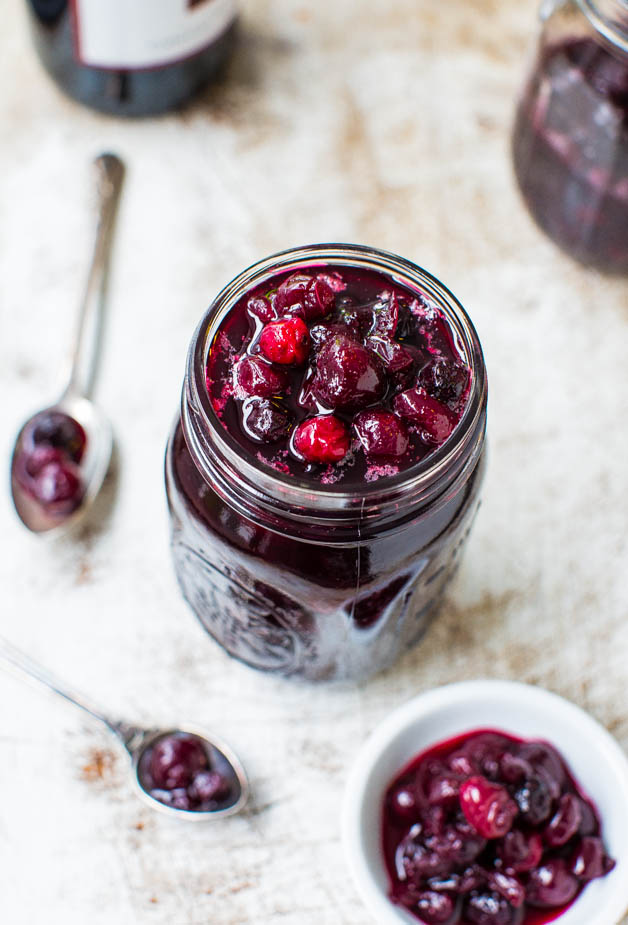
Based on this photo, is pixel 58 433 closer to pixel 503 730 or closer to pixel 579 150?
pixel 503 730

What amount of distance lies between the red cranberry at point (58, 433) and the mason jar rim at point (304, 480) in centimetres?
47

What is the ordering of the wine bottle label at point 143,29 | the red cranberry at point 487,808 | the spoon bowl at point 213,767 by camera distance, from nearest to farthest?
1. the red cranberry at point 487,808
2. the spoon bowl at point 213,767
3. the wine bottle label at point 143,29

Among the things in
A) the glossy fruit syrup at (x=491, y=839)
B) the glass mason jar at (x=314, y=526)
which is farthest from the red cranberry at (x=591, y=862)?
the glass mason jar at (x=314, y=526)

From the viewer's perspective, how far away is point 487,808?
124cm

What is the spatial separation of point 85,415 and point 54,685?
0.40m

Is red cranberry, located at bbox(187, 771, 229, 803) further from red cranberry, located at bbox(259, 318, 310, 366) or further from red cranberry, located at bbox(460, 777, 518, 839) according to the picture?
red cranberry, located at bbox(259, 318, 310, 366)

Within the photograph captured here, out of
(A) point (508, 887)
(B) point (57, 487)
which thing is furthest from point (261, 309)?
(A) point (508, 887)

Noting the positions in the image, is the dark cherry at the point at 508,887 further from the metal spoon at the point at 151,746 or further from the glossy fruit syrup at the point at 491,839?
the metal spoon at the point at 151,746

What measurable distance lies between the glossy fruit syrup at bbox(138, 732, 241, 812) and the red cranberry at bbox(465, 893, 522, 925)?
325 mm

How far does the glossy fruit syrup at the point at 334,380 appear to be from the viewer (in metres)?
1.03

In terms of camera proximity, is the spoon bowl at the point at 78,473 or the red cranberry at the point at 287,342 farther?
the spoon bowl at the point at 78,473

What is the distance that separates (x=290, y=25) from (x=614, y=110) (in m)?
0.75

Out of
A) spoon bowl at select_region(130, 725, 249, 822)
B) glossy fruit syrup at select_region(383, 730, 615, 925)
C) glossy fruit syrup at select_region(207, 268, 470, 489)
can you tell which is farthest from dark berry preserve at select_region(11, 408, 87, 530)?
glossy fruit syrup at select_region(383, 730, 615, 925)

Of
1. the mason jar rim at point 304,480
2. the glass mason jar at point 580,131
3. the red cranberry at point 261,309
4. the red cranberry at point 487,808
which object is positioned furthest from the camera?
the glass mason jar at point 580,131
